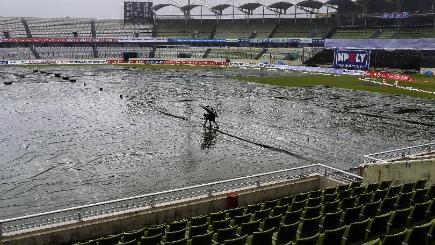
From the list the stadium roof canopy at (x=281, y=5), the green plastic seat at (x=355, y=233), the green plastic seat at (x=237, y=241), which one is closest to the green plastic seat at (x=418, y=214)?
the green plastic seat at (x=355, y=233)

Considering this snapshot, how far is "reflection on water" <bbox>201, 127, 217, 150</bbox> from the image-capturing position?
105 feet

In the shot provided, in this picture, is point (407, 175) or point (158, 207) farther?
point (407, 175)

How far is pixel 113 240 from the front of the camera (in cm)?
1203

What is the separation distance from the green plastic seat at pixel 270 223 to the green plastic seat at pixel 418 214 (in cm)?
330

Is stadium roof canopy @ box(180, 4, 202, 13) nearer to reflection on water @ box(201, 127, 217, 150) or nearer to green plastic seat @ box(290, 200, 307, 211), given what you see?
reflection on water @ box(201, 127, 217, 150)

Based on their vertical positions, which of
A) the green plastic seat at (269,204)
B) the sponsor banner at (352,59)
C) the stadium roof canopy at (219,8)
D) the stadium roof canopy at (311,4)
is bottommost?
the green plastic seat at (269,204)

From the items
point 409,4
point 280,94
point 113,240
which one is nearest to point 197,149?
point 113,240

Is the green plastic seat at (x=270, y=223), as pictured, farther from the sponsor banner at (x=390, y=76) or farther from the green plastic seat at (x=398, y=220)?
the sponsor banner at (x=390, y=76)

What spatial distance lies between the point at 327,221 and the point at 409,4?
128718 millimetres

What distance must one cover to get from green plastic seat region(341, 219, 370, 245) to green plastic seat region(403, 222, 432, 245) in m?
1.18

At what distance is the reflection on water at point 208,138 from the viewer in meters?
32.1

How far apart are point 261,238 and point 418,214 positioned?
444 cm

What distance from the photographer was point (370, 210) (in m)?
13.2

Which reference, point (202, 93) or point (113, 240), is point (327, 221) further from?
point (202, 93)
